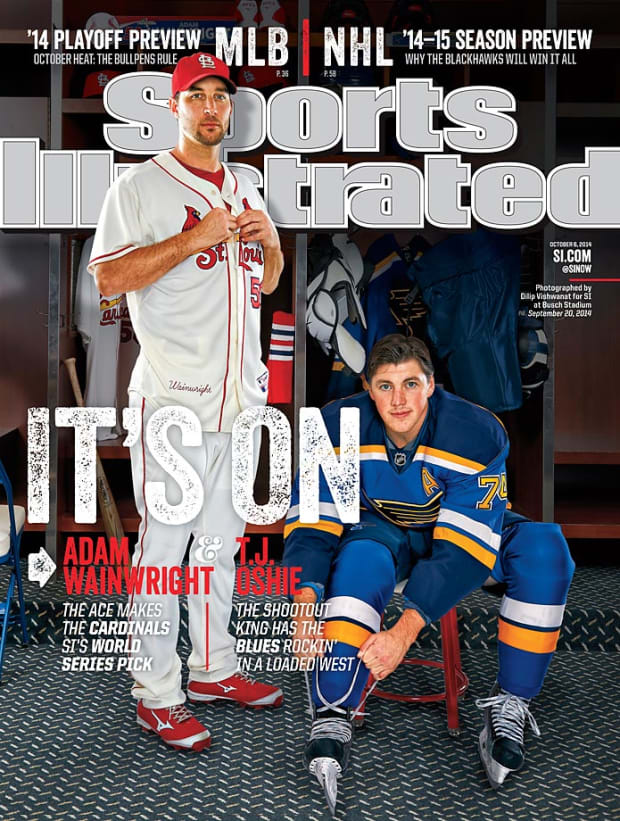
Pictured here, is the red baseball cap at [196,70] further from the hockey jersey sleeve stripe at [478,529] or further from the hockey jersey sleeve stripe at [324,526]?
the hockey jersey sleeve stripe at [478,529]

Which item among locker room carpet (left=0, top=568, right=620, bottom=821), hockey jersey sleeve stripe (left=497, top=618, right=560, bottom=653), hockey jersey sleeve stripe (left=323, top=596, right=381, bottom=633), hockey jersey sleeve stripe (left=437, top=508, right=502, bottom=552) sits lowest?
locker room carpet (left=0, top=568, right=620, bottom=821)

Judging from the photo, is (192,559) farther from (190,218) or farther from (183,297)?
(190,218)

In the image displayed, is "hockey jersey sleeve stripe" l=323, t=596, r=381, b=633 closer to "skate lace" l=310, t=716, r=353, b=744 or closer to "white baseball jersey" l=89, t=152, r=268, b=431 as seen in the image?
"skate lace" l=310, t=716, r=353, b=744

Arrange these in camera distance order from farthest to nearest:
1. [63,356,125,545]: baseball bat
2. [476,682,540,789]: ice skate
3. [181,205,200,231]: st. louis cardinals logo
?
1. [63,356,125,545]: baseball bat
2. [181,205,200,231]: st. louis cardinals logo
3. [476,682,540,789]: ice skate

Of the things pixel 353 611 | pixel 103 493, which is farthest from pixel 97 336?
pixel 353 611

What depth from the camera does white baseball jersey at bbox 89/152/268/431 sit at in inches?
81.7

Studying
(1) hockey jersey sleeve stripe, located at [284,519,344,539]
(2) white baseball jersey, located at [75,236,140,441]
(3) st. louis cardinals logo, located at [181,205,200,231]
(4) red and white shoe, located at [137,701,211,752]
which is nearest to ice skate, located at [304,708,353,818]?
(4) red and white shoe, located at [137,701,211,752]

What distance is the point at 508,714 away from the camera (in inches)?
76.8

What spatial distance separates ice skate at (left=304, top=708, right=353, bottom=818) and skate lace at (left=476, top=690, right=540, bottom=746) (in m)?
0.32

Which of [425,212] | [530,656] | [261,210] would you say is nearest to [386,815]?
[530,656]

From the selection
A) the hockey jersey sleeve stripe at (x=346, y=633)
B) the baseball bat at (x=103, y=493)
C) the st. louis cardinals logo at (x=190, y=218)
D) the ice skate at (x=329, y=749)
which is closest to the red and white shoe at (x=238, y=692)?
the ice skate at (x=329, y=749)

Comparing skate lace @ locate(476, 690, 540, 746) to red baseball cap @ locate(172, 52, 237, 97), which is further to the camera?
red baseball cap @ locate(172, 52, 237, 97)

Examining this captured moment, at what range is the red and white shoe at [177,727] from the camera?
200 cm

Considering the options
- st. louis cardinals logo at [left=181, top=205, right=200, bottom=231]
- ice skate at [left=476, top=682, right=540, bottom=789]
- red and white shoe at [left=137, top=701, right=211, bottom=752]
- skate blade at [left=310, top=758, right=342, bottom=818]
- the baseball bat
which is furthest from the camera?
the baseball bat
